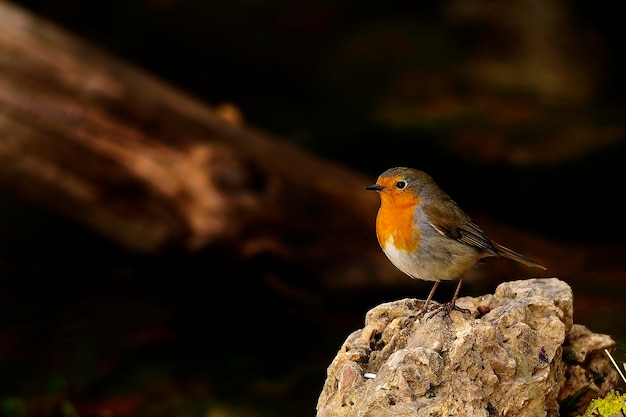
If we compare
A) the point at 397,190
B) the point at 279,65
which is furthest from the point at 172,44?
the point at 397,190

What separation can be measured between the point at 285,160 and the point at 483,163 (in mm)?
2991

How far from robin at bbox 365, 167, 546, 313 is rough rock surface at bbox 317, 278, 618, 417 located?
0.60 ft

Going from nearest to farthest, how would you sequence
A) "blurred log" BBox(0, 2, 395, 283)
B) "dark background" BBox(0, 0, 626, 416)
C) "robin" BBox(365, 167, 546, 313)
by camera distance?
"robin" BBox(365, 167, 546, 313) < "blurred log" BBox(0, 2, 395, 283) < "dark background" BBox(0, 0, 626, 416)

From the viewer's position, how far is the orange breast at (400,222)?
11.0 feet

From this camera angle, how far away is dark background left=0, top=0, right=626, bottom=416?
702 centimetres

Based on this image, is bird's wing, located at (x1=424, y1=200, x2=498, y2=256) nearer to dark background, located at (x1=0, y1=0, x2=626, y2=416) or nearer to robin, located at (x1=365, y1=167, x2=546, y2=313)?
robin, located at (x1=365, y1=167, x2=546, y2=313)

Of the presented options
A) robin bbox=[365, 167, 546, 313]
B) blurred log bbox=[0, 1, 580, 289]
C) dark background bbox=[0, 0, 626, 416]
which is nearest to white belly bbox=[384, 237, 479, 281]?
robin bbox=[365, 167, 546, 313]

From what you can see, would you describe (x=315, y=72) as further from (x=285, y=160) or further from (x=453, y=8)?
(x=285, y=160)

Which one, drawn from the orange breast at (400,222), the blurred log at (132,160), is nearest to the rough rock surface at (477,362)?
the orange breast at (400,222)

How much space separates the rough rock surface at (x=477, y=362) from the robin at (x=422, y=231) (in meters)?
0.18

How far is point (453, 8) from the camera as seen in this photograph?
1047cm

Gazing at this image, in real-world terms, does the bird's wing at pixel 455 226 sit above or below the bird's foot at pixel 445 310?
above

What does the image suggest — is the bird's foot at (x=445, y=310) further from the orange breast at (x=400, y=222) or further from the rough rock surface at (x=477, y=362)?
the orange breast at (x=400, y=222)

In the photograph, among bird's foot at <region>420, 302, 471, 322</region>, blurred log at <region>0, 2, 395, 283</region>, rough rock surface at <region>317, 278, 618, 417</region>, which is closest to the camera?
rough rock surface at <region>317, 278, 618, 417</region>
